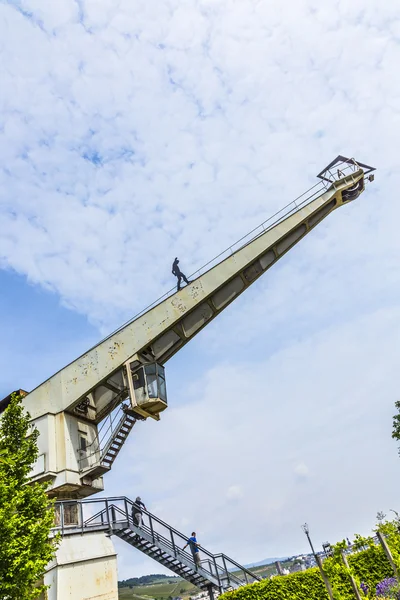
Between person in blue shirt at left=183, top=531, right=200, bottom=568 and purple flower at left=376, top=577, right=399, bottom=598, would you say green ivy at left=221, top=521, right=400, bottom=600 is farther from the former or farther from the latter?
person in blue shirt at left=183, top=531, right=200, bottom=568

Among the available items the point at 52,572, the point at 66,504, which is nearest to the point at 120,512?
the point at 66,504

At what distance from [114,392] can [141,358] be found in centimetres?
243

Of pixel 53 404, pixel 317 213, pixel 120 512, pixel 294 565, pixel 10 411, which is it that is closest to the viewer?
pixel 10 411

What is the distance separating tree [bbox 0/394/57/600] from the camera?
870 centimetres

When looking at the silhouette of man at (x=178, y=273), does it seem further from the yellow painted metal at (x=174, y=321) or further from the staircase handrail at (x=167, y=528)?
the staircase handrail at (x=167, y=528)

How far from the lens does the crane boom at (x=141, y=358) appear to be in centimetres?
1608

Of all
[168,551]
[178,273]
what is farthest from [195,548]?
[178,273]

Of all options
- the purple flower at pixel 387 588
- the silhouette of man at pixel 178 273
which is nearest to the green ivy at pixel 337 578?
the purple flower at pixel 387 588

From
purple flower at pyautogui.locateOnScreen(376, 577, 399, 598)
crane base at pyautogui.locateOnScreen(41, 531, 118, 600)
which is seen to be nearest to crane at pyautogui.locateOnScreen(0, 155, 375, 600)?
crane base at pyautogui.locateOnScreen(41, 531, 118, 600)

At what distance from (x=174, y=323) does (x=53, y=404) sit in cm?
575

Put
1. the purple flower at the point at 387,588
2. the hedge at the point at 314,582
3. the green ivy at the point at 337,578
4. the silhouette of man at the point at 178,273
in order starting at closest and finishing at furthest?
the purple flower at the point at 387,588
the green ivy at the point at 337,578
the hedge at the point at 314,582
the silhouette of man at the point at 178,273

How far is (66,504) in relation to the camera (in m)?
13.1

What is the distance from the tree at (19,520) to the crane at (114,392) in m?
2.81

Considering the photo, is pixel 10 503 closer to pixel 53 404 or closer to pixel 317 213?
pixel 53 404
